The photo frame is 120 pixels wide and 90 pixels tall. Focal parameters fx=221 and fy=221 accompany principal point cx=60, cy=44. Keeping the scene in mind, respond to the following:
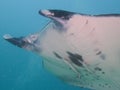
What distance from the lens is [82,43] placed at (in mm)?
1271

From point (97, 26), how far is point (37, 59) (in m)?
2.81

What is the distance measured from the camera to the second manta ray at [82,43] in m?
1.22

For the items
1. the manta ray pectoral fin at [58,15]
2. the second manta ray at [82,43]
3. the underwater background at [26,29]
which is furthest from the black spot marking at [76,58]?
the underwater background at [26,29]

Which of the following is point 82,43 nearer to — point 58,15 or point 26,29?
point 58,15

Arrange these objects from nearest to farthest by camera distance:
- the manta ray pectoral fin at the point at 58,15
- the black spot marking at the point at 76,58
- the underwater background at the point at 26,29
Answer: the manta ray pectoral fin at the point at 58,15 → the black spot marking at the point at 76,58 → the underwater background at the point at 26,29

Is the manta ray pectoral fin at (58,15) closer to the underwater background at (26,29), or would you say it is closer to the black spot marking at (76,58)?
the black spot marking at (76,58)

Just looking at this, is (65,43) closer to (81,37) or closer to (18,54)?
(81,37)

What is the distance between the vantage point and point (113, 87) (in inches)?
60.9

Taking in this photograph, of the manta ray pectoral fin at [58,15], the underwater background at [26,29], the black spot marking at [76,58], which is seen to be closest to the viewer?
the manta ray pectoral fin at [58,15]

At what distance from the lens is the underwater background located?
352 cm

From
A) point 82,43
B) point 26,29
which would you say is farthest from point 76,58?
point 26,29

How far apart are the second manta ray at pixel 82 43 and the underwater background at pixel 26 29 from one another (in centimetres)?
202

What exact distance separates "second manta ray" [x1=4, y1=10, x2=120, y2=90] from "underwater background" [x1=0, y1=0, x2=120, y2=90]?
202 centimetres

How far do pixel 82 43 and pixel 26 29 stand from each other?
2.51 m
